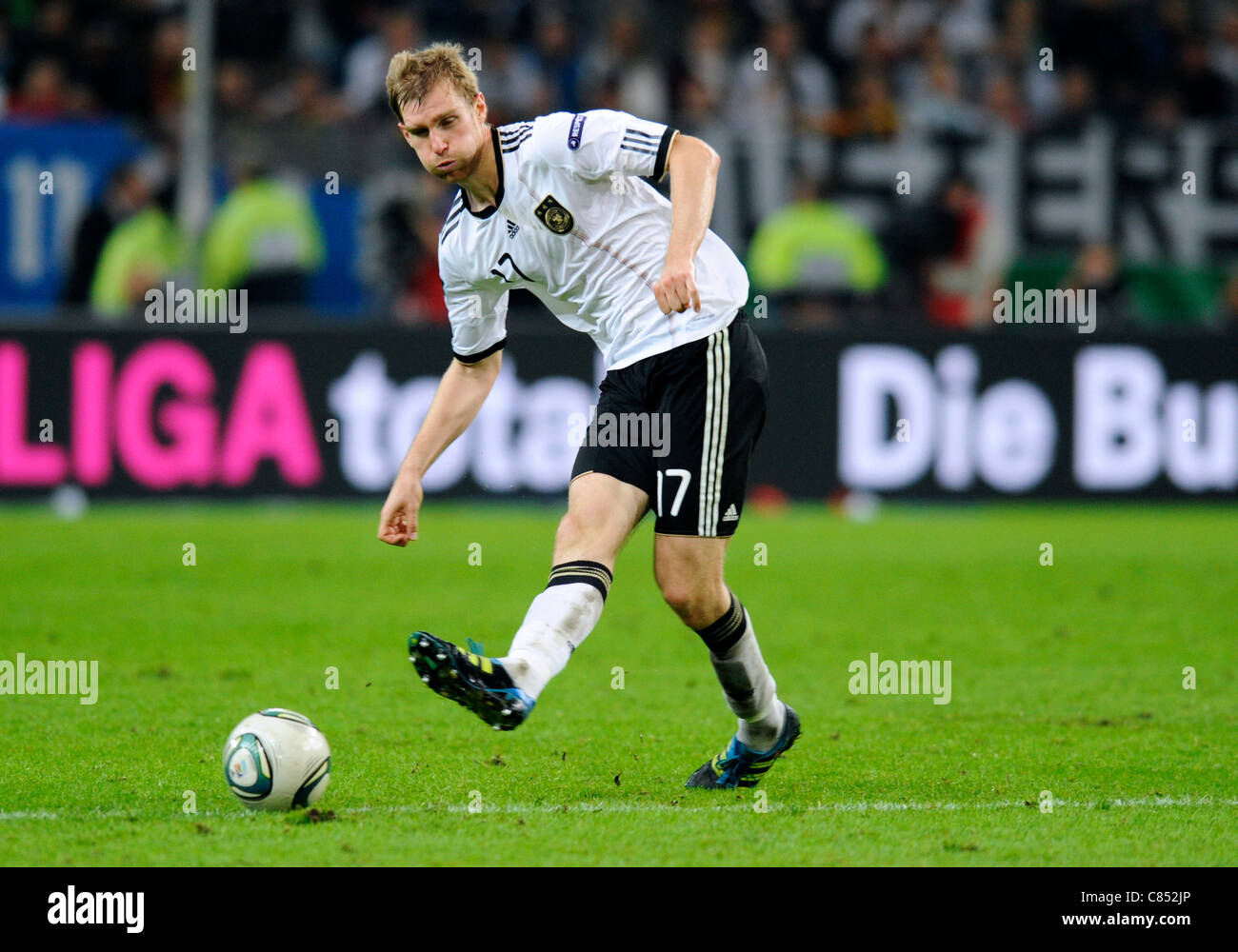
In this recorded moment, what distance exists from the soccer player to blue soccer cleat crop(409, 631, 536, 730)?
37cm

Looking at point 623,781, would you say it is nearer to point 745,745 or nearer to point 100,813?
point 745,745

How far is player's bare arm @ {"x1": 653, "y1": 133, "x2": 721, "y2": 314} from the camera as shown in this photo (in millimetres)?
4672

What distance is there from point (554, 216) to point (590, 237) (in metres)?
0.13

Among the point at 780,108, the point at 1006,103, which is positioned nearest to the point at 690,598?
the point at 780,108

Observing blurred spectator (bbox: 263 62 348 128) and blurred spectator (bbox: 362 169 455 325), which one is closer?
blurred spectator (bbox: 362 169 455 325)

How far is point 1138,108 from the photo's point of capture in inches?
674

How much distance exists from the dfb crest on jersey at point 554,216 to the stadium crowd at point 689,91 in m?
8.52

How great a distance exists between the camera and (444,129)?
4859mm

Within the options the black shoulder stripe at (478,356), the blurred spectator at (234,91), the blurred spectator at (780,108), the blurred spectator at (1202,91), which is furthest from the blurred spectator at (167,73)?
the black shoulder stripe at (478,356)

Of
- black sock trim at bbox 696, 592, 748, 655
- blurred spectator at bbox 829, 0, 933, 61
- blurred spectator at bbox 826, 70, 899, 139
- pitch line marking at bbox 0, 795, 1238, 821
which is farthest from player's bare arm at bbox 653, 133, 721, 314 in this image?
blurred spectator at bbox 829, 0, 933, 61

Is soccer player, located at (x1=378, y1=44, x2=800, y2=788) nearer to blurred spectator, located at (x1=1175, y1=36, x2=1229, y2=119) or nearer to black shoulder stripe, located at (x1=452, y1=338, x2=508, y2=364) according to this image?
black shoulder stripe, located at (x1=452, y1=338, x2=508, y2=364)

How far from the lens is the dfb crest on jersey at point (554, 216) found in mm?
5094

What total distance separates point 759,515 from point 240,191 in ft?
15.7
